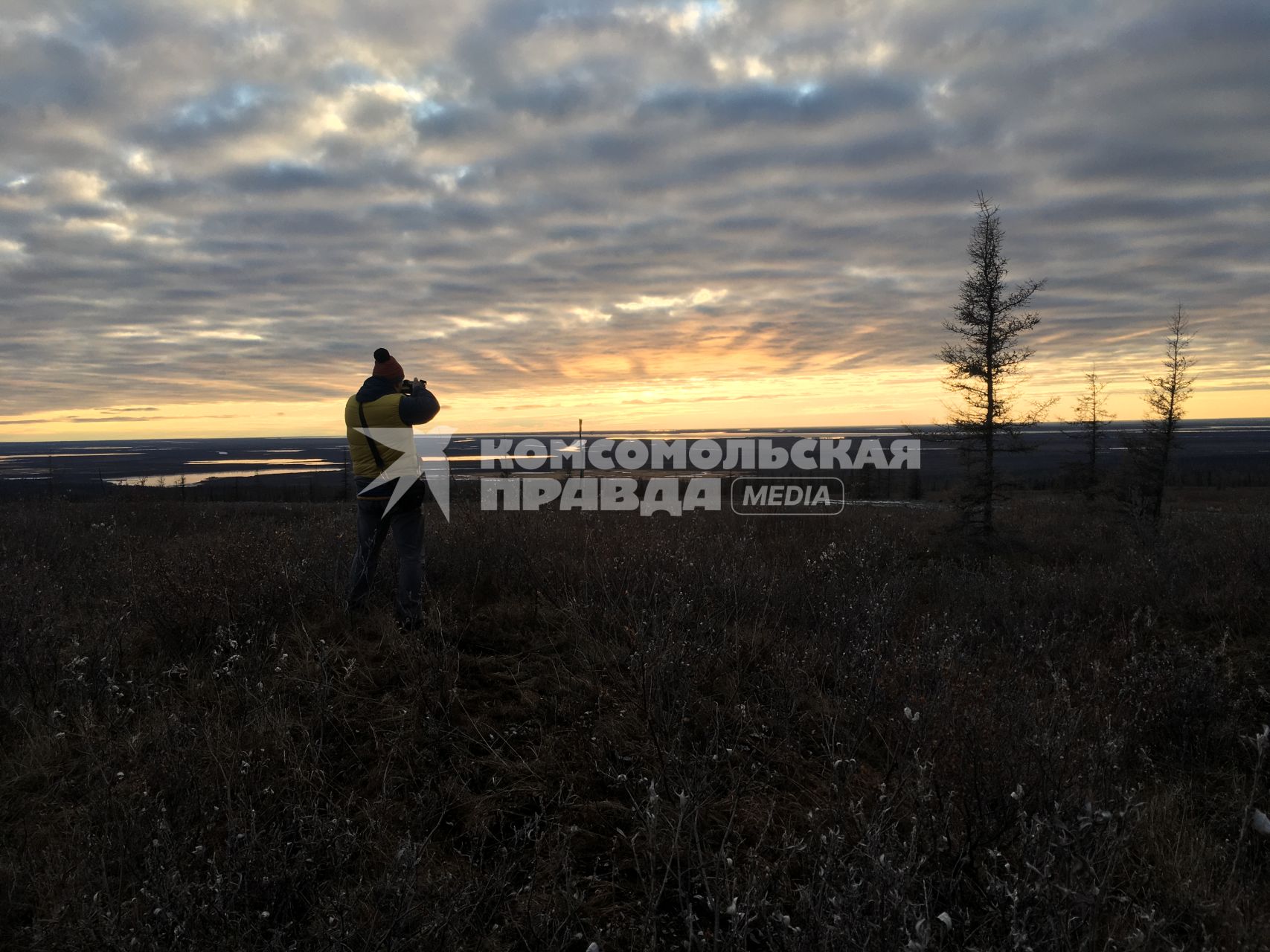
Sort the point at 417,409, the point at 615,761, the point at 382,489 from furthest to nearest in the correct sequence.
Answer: the point at 382,489
the point at 417,409
the point at 615,761

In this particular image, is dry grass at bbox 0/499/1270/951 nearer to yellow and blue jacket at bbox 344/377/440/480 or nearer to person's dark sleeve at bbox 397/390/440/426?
yellow and blue jacket at bbox 344/377/440/480

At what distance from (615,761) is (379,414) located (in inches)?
150

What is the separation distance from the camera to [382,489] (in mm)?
5914

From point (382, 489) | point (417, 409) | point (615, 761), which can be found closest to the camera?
point (615, 761)

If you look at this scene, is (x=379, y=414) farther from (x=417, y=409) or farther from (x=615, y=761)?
(x=615, y=761)

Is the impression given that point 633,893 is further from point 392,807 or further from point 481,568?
point 481,568

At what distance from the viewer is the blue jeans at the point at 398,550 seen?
226 inches

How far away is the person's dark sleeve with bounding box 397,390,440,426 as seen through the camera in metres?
5.81

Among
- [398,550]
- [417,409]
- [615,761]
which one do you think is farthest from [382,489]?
[615,761]

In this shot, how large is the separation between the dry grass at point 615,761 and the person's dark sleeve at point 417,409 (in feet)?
5.51

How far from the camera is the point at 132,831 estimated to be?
304cm

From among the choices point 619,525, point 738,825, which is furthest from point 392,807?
point 619,525

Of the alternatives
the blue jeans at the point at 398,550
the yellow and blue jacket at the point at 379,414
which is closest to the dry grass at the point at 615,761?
the blue jeans at the point at 398,550

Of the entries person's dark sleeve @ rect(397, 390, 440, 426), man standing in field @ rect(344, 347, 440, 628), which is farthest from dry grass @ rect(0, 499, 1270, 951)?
person's dark sleeve @ rect(397, 390, 440, 426)
